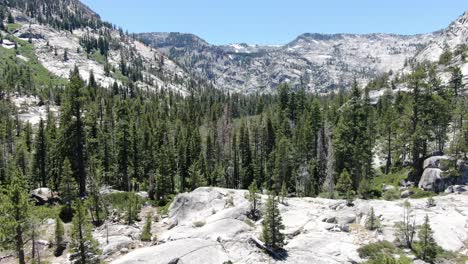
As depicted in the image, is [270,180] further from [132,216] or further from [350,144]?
[132,216]

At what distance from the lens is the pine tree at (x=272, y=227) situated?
99.4 ft

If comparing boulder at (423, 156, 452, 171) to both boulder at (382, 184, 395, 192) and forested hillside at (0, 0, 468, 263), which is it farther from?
boulder at (382, 184, 395, 192)

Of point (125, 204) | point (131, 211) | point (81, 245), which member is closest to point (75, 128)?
point (125, 204)

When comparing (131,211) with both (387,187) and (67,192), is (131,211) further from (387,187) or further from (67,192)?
(387,187)

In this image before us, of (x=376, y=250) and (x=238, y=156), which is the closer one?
(x=376, y=250)

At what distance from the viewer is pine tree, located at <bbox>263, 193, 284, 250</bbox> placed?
99.4 ft

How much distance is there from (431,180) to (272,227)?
103ft

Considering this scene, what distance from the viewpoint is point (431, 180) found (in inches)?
2025

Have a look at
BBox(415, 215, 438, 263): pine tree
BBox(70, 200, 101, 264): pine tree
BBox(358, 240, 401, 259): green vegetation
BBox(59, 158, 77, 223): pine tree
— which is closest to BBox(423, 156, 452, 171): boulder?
BBox(415, 215, 438, 263): pine tree

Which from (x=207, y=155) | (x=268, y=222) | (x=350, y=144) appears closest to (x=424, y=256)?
(x=268, y=222)

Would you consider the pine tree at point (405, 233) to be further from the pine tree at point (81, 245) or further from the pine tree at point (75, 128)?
the pine tree at point (75, 128)

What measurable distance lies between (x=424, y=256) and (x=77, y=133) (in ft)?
142

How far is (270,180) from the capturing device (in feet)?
259

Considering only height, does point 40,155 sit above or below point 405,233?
below
